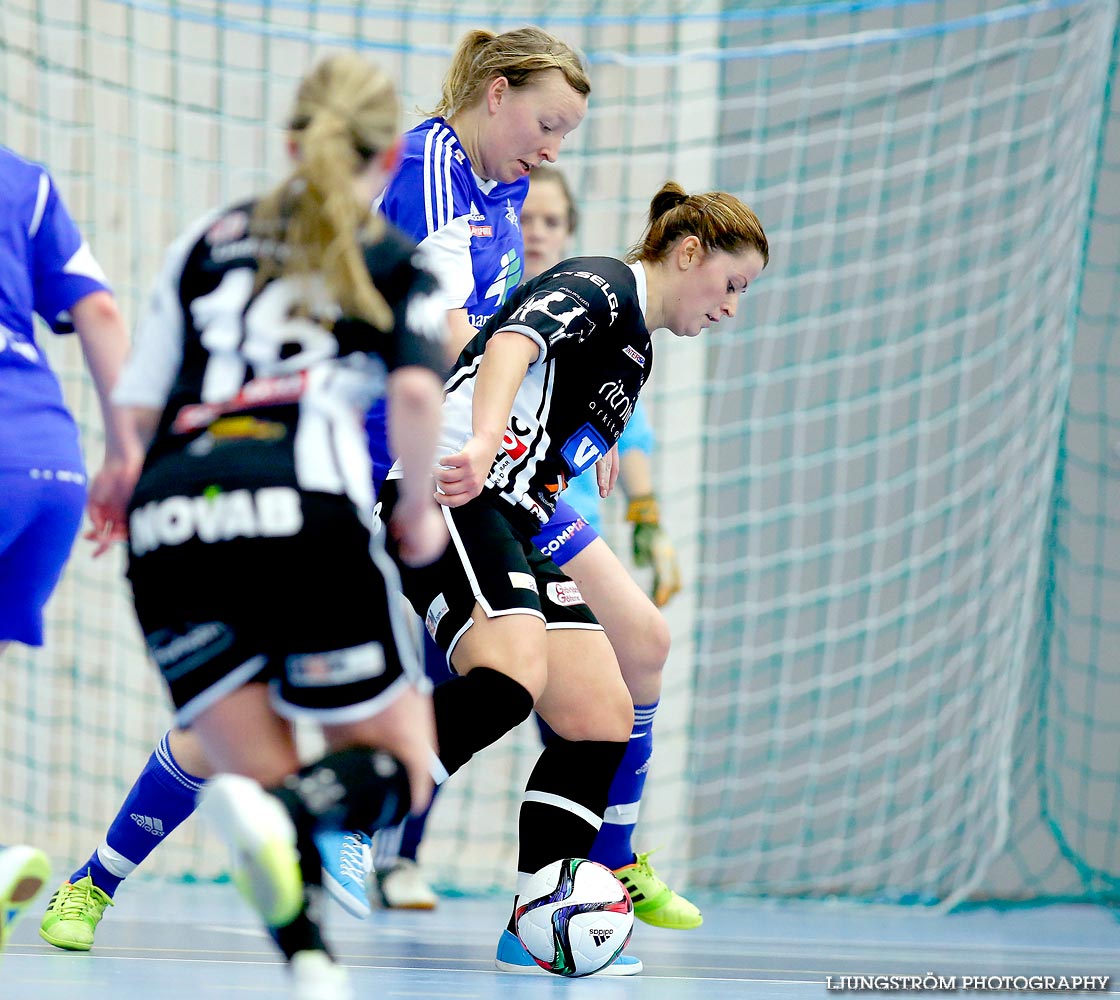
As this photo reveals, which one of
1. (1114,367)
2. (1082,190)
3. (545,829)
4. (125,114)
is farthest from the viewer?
(125,114)

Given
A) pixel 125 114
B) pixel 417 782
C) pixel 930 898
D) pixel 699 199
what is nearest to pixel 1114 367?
pixel 930 898

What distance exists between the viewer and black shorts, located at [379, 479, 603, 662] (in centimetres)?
262

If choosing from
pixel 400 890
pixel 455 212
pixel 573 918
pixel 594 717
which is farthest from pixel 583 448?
pixel 400 890

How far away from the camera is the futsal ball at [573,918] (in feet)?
8.70

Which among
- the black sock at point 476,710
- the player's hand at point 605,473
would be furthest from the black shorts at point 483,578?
the player's hand at point 605,473

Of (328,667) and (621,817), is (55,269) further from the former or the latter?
(621,817)

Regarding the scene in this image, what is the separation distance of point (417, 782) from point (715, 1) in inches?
189

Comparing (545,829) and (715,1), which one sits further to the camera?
(715,1)

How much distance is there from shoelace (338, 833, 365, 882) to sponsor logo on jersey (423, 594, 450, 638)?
20.8 inches

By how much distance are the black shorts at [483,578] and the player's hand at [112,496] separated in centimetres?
65

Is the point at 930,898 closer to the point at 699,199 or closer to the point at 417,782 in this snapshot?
the point at 699,199

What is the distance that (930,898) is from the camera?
489 cm

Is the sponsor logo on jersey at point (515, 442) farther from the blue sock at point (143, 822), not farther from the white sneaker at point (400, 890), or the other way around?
the white sneaker at point (400, 890)

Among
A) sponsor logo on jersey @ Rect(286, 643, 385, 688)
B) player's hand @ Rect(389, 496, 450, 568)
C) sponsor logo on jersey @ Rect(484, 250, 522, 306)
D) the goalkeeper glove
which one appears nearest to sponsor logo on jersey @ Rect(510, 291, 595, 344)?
sponsor logo on jersey @ Rect(484, 250, 522, 306)
